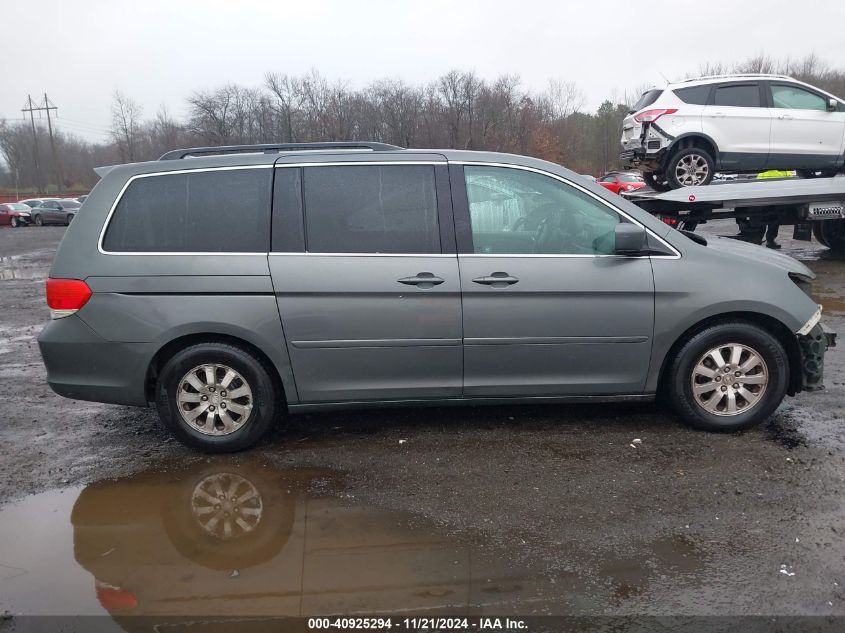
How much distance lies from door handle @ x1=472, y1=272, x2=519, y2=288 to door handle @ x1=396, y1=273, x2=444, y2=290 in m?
0.24

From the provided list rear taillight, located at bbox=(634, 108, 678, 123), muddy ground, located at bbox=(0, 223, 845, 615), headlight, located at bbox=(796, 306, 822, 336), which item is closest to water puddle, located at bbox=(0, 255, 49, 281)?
muddy ground, located at bbox=(0, 223, 845, 615)

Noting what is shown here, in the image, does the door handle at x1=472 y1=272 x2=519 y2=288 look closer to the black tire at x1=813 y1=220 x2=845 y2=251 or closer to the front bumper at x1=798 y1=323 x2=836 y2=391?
the front bumper at x1=798 y1=323 x2=836 y2=391

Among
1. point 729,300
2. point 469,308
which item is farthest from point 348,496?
point 729,300

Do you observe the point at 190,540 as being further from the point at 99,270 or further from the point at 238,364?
the point at 99,270

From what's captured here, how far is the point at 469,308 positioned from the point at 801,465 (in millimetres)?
2191

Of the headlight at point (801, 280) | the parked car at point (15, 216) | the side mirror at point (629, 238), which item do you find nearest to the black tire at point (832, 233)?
the headlight at point (801, 280)

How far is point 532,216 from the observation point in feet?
14.3

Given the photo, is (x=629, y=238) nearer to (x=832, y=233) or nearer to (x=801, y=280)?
(x=801, y=280)

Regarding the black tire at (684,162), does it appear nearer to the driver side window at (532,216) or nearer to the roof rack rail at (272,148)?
the driver side window at (532,216)

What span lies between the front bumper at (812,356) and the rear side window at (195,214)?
3590 millimetres

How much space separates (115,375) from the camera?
14.1 feet

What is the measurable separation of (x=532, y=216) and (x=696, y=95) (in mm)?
7539

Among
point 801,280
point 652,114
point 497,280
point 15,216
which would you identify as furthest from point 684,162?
point 15,216

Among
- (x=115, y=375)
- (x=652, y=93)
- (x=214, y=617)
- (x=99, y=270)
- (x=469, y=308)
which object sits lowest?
(x=214, y=617)
